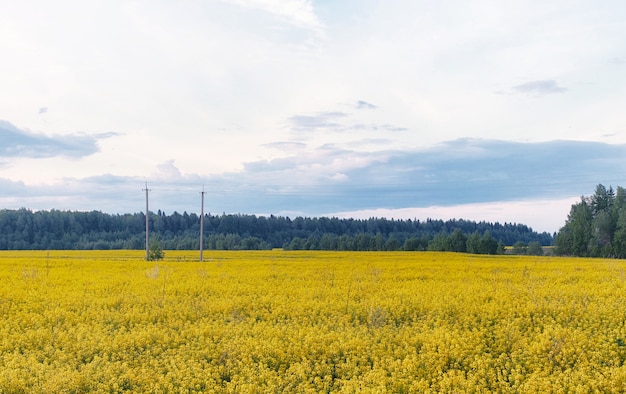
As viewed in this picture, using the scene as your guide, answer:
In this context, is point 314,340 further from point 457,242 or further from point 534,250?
point 534,250

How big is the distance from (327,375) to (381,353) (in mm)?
1779

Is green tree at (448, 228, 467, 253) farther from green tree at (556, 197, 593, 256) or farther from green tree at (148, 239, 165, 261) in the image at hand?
green tree at (148, 239, 165, 261)

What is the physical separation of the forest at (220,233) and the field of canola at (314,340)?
248ft

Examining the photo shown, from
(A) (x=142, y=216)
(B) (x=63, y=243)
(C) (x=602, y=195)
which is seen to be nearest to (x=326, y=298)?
(C) (x=602, y=195)

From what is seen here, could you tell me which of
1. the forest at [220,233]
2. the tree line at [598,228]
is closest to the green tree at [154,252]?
the forest at [220,233]

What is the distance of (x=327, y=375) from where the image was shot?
1148 cm

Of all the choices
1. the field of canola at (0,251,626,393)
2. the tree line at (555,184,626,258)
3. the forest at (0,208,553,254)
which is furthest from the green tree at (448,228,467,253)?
the field of canola at (0,251,626,393)

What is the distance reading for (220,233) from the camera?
13350 cm

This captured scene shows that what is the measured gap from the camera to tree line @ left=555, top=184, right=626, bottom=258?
8700cm

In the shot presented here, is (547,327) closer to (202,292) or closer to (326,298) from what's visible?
(326,298)

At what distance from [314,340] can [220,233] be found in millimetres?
122774

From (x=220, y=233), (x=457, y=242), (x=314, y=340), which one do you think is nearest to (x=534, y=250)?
(x=457, y=242)

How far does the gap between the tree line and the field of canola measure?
75729 millimetres

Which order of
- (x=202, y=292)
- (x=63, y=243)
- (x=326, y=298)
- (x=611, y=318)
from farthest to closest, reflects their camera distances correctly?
(x=63, y=243), (x=202, y=292), (x=326, y=298), (x=611, y=318)
